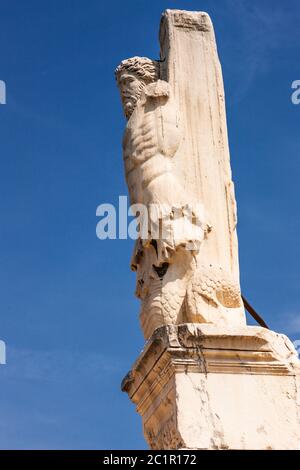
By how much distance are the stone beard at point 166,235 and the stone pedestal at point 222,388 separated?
0.38 metres

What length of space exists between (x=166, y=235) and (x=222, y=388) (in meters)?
1.37

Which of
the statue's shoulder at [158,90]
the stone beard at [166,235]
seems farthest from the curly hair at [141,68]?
the statue's shoulder at [158,90]

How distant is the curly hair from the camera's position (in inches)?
375

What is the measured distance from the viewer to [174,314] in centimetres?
833

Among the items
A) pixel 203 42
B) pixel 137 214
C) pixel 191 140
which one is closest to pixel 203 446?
pixel 137 214

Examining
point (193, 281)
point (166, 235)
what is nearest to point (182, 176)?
point (166, 235)

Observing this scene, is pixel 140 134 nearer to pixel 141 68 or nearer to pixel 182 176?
pixel 182 176

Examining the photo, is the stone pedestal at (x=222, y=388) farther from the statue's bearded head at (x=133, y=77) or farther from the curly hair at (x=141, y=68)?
the curly hair at (x=141, y=68)

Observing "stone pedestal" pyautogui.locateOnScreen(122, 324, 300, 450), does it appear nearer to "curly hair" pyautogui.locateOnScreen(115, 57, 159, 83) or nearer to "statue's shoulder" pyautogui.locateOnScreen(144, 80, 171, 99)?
"statue's shoulder" pyautogui.locateOnScreen(144, 80, 171, 99)

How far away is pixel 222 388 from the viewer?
7.87m

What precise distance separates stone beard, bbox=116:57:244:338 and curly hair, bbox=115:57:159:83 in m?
0.12

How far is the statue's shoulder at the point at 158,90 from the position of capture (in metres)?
9.19

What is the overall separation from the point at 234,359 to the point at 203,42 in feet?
10.6
